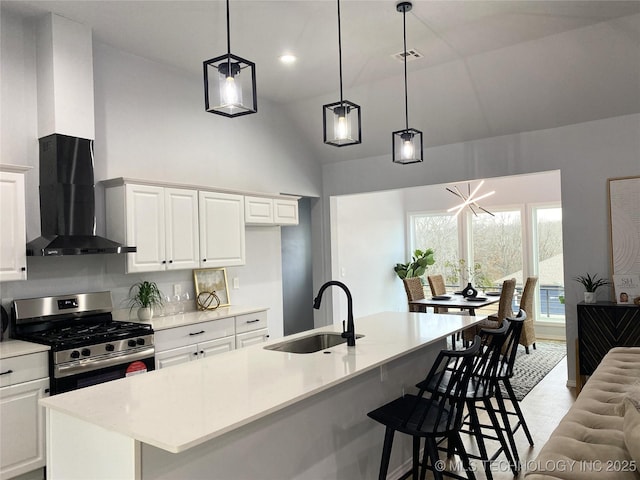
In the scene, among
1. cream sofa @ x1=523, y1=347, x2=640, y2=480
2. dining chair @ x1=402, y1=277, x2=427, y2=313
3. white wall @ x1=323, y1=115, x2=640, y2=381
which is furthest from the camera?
dining chair @ x1=402, y1=277, x2=427, y2=313

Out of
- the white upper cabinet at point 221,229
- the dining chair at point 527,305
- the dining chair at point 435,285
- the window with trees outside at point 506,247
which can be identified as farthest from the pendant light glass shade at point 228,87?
the window with trees outside at point 506,247

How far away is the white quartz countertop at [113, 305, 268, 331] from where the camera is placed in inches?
159

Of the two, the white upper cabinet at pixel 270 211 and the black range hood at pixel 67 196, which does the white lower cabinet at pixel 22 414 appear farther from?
the white upper cabinet at pixel 270 211

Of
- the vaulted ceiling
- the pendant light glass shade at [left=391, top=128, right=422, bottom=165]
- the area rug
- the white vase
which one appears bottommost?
the area rug

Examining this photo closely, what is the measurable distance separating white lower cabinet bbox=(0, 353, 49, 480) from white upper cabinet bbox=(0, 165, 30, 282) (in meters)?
0.62

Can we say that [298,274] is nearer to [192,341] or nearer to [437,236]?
[192,341]

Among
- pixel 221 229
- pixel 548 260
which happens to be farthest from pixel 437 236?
pixel 221 229

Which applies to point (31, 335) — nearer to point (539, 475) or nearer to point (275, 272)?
point (275, 272)

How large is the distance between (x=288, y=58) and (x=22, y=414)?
3542 millimetres

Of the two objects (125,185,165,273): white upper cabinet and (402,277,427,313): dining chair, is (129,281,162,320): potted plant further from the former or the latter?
(402,277,427,313): dining chair

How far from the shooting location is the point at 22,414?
9.97 feet

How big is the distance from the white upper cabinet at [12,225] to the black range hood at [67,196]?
0.21m

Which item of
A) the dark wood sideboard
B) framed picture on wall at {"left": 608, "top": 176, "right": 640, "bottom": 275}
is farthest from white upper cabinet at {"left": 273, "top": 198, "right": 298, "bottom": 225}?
framed picture on wall at {"left": 608, "top": 176, "right": 640, "bottom": 275}

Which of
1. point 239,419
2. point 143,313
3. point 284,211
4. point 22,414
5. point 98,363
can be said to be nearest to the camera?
point 239,419
